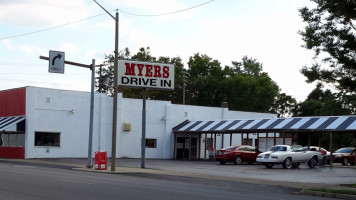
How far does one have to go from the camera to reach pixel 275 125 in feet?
132

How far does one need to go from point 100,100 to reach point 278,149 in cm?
1762

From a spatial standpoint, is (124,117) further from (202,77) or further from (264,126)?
(202,77)

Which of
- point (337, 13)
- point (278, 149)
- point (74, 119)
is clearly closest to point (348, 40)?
point (337, 13)

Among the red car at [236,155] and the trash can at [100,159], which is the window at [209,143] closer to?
the red car at [236,155]

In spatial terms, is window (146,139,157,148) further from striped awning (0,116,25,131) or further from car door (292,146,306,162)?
car door (292,146,306,162)

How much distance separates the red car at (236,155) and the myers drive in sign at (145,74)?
25.4 ft

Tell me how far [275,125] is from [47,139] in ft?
60.1

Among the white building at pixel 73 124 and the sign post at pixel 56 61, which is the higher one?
the sign post at pixel 56 61

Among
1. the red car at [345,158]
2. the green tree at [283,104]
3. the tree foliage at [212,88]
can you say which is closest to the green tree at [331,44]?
the red car at [345,158]

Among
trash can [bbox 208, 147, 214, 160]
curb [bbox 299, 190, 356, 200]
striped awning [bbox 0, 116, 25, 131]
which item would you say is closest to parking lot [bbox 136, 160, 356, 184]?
curb [bbox 299, 190, 356, 200]

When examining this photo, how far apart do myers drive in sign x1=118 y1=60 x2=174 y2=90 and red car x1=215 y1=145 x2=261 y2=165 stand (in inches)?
304

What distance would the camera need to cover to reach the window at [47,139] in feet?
140

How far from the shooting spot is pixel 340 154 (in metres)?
43.9

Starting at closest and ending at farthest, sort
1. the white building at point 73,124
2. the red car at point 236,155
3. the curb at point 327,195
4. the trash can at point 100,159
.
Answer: the curb at point 327,195
the trash can at point 100,159
the red car at point 236,155
the white building at point 73,124
